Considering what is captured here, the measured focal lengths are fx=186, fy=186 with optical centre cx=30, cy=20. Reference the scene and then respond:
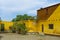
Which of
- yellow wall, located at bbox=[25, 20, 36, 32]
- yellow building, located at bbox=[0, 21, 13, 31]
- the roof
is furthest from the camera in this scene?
yellow building, located at bbox=[0, 21, 13, 31]

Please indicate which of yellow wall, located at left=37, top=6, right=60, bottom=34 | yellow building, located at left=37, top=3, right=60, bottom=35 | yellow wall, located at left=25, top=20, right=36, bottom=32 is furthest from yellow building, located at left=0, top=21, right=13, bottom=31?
yellow wall, located at left=37, top=6, right=60, bottom=34

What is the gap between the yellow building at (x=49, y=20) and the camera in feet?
115

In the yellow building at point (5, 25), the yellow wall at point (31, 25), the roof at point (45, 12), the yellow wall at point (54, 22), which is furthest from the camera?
the yellow building at point (5, 25)

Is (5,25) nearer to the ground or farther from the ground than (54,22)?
nearer to the ground

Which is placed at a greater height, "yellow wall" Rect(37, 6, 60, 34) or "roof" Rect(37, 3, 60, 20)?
"roof" Rect(37, 3, 60, 20)

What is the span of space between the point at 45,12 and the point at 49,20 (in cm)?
276

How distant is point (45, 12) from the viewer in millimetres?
39375

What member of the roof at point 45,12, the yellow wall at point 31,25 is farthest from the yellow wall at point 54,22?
the yellow wall at point 31,25

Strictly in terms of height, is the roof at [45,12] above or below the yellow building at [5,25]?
above

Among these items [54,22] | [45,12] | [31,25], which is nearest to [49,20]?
[54,22]

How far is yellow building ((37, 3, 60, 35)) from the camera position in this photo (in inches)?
1382

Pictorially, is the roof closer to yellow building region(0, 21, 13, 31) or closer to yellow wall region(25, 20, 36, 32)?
yellow wall region(25, 20, 36, 32)

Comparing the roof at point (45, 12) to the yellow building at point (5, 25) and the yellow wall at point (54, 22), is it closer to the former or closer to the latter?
the yellow wall at point (54, 22)

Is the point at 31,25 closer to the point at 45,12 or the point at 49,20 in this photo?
the point at 45,12
